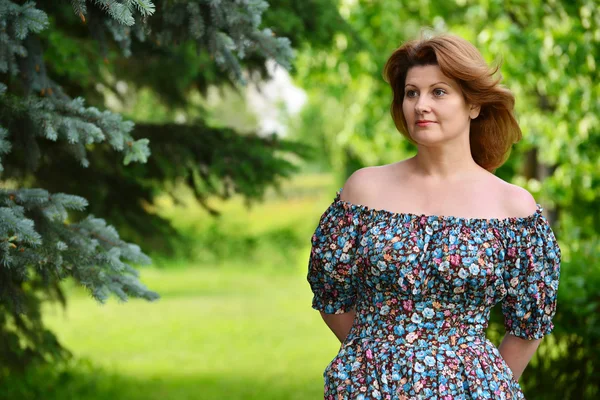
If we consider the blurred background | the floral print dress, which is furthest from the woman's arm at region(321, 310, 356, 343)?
the blurred background

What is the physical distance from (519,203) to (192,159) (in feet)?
10.5

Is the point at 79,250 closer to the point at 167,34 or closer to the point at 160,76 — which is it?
the point at 167,34

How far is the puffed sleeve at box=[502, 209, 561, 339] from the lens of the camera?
7.62 feet

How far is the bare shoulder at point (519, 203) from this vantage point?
2352mm

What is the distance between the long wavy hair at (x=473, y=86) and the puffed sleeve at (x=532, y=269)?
0.90 feet

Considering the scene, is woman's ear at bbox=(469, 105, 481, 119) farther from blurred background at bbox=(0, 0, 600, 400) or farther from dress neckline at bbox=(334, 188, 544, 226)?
dress neckline at bbox=(334, 188, 544, 226)

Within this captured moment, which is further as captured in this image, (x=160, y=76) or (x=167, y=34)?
(x=160, y=76)

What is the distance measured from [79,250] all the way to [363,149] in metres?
7.87

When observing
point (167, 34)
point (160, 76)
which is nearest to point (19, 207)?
point (167, 34)

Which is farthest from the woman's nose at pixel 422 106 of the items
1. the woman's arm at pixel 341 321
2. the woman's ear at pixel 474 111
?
the woman's arm at pixel 341 321

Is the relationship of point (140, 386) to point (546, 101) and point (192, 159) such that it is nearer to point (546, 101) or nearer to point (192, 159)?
point (192, 159)

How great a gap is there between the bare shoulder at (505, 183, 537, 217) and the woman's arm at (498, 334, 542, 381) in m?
0.39

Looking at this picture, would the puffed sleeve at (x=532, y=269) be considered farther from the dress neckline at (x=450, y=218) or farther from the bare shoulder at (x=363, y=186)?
the bare shoulder at (x=363, y=186)

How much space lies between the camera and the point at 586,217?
955 cm
